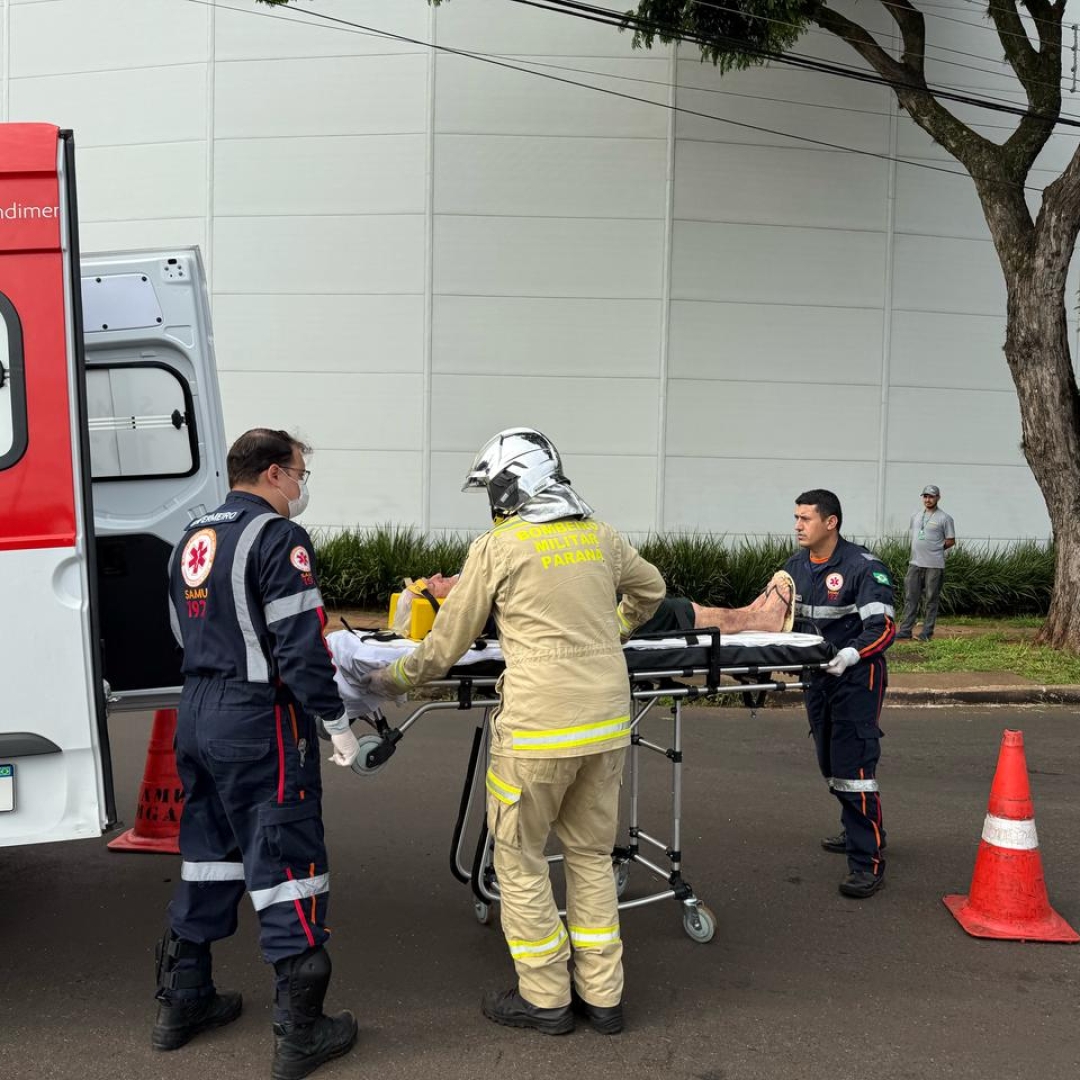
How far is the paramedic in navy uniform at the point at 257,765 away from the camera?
3.50m

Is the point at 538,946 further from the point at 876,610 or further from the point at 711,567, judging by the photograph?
the point at 711,567

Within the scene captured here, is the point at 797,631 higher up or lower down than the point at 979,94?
lower down

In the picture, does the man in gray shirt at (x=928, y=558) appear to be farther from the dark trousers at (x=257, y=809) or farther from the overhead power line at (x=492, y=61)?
the dark trousers at (x=257, y=809)

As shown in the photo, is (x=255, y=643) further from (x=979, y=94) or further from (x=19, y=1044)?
(x=979, y=94)

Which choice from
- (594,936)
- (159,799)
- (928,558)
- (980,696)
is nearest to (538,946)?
(594,936)

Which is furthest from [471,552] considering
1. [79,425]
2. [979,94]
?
[979,94]

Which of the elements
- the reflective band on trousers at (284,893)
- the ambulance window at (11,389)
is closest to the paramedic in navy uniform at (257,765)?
the reflective band on trousers at (284,893)

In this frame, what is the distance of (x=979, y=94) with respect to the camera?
16.1m

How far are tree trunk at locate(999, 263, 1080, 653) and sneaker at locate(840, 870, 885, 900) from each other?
787 cm

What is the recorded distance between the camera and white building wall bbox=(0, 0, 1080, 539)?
50.4 ft

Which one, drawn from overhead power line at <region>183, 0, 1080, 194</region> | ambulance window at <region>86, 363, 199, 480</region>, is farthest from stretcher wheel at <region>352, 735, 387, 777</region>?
overhead power line at <region>183, 0, 1080, 194</region>

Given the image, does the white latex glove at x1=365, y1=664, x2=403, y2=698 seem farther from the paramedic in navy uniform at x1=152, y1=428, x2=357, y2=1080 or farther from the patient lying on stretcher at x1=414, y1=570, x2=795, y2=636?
the patient lying on stretcher at x1=414, y1=570, x2=795, y2=636

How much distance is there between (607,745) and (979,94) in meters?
15.4

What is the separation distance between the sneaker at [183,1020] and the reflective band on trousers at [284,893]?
19.6 inches
